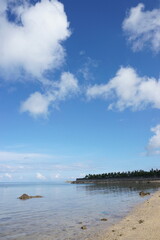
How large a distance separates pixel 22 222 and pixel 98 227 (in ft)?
36.5

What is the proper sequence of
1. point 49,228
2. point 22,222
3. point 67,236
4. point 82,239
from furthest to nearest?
point 22,222 < point 49,228 < point 67,236 < point 82,239

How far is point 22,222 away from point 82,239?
13332mm

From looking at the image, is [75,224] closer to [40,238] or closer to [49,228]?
[49,228]

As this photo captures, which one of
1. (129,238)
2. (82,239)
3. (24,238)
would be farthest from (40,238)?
(129,238)

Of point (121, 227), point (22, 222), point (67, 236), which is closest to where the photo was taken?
→ point (67, 236)

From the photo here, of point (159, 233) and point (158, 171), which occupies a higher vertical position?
point (158, 171)

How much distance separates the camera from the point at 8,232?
86.8ft

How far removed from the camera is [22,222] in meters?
32.5

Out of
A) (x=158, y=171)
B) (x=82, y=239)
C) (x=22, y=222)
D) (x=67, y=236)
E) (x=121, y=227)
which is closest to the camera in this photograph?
(x=82, y=239)

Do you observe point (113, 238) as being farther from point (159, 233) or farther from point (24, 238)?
point (24, 238)

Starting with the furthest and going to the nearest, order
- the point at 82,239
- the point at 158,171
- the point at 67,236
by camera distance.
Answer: the point at 158,171 → the point at 67,236 → the point at 82,239

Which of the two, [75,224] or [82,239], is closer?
[82,239]

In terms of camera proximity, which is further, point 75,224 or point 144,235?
point 75,224

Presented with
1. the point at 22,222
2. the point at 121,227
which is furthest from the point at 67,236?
the point at 22,222
